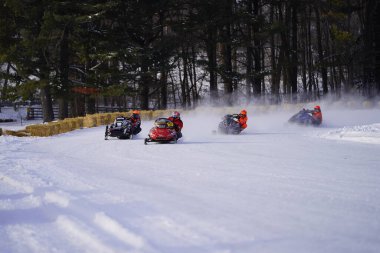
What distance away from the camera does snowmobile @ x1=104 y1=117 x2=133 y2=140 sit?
728 inches

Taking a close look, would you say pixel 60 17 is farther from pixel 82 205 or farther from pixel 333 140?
pixel 82 205

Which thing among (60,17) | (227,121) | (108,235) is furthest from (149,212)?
(60,17)

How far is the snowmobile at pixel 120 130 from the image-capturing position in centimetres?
1848

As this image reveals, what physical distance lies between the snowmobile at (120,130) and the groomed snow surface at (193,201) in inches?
199

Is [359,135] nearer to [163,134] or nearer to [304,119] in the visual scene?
[304,119]

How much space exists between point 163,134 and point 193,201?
9678mm

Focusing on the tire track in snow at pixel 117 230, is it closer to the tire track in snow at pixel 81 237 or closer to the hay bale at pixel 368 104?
the tire track in snow at pixel 81 237

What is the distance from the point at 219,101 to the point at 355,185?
34064 millimetres

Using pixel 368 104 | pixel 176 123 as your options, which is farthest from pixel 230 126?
pixel 368 104

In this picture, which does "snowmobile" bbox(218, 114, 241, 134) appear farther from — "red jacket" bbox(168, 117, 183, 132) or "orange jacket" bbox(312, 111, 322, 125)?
"orange jacket" bbox(312, 111, 322, 125)

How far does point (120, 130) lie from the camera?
18.5 m

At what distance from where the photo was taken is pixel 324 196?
7.11 metres

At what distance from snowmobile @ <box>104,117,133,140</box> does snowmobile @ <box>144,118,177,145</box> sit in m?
2.25

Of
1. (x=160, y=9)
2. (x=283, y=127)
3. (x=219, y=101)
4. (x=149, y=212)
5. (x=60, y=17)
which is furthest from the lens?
(x=219, y=101)
